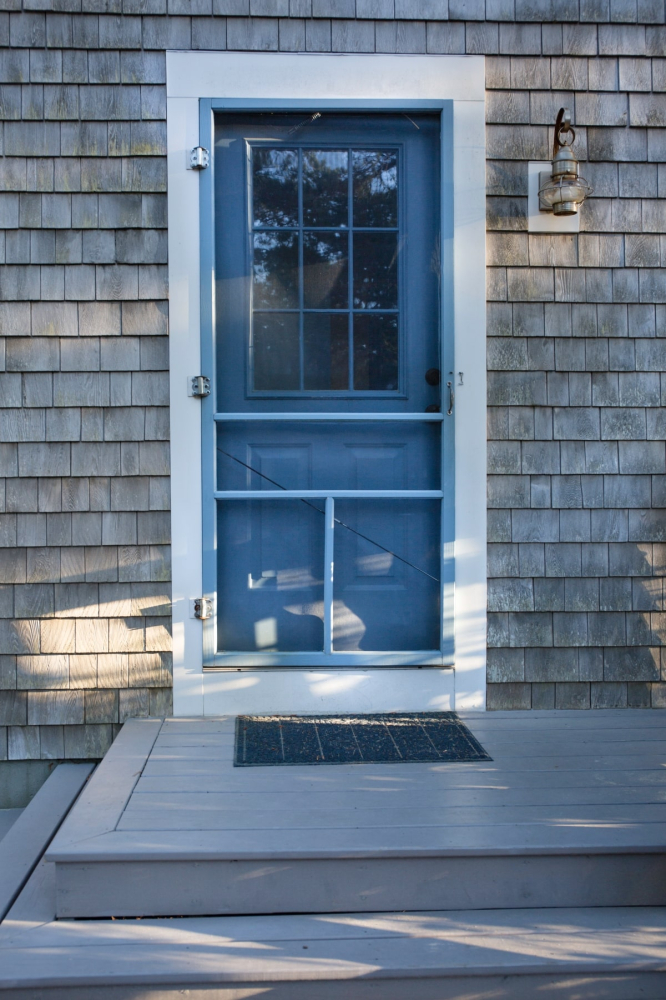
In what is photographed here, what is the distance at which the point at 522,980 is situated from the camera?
5.56 ft

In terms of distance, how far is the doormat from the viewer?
2.41 metres

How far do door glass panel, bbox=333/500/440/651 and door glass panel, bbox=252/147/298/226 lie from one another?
1.09 meters

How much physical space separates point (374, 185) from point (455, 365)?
74 cm

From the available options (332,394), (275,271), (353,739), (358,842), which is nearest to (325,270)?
(275,271)

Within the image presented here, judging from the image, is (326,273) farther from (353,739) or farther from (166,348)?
(353,739)

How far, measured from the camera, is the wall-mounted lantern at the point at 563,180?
2.70m

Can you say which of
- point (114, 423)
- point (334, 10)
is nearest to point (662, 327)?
point (334, 10)

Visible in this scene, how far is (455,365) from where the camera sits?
112 inches

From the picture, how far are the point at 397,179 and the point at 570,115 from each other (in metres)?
0.67

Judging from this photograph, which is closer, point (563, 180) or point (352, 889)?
point (352, 889)

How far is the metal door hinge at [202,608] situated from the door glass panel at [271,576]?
Answer: 66mm

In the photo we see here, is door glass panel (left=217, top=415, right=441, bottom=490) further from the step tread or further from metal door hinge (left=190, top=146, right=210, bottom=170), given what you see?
the step tread

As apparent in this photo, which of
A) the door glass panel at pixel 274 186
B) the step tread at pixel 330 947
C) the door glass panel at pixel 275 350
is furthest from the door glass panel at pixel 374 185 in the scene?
the step tread at pixel 330 947

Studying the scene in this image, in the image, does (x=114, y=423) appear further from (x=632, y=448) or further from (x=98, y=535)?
(x=632, y=448)
